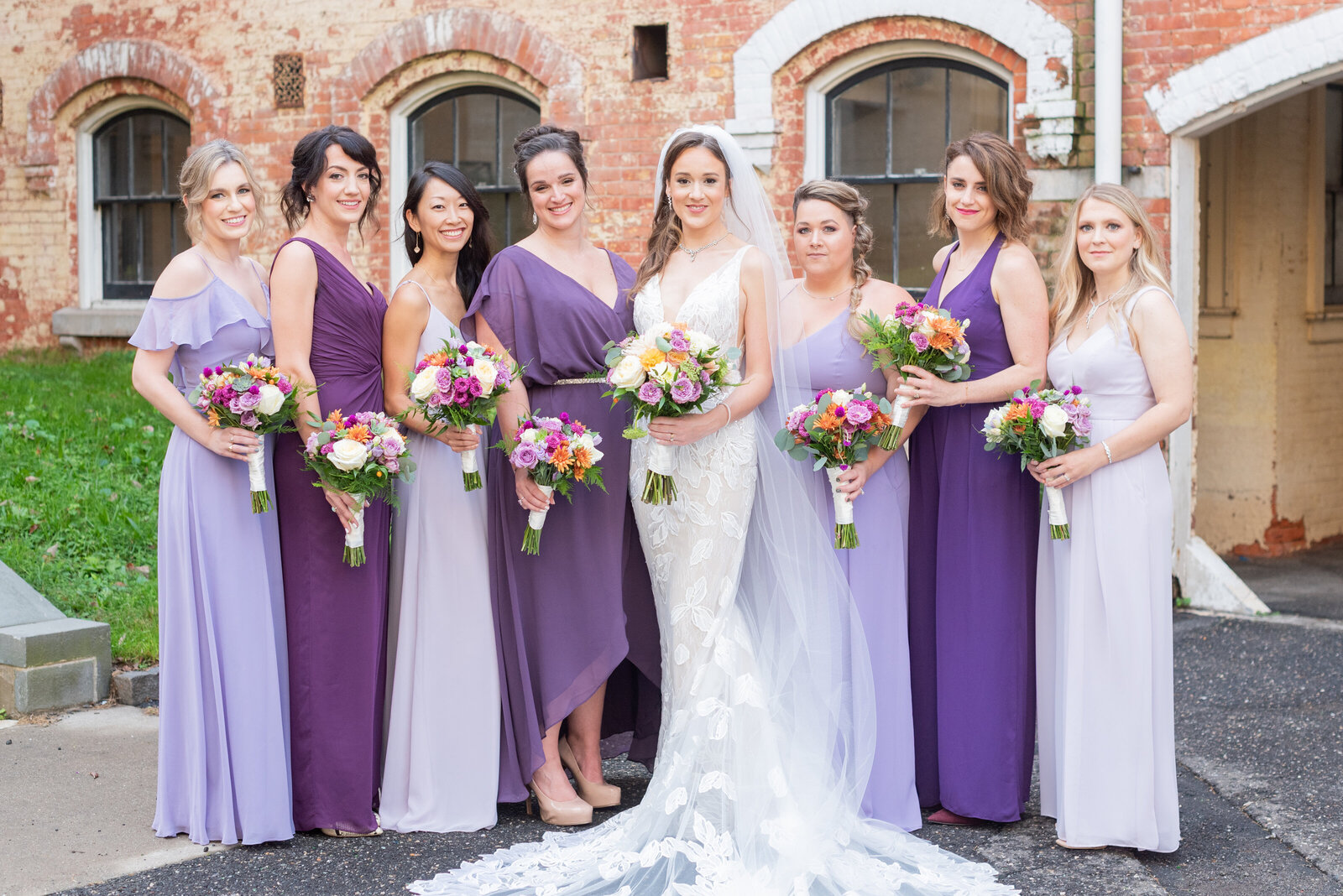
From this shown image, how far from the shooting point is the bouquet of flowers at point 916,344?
4543 mm

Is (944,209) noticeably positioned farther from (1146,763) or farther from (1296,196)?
(1296,196)

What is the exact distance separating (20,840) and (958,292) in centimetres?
371

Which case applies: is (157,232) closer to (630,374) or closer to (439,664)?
(439,664)

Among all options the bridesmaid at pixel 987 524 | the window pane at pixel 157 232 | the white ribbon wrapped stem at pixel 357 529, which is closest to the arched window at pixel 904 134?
the bridesmaid at pixel 987 524

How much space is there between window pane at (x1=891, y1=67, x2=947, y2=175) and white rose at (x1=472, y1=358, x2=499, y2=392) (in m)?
5.25

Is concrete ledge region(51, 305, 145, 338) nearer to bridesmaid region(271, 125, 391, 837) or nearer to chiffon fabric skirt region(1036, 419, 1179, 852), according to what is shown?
bridesmaid region(271, 125, 391, 837)

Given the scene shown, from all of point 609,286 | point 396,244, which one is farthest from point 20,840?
point 396,244

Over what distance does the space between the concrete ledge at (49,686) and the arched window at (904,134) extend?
17.7 ft

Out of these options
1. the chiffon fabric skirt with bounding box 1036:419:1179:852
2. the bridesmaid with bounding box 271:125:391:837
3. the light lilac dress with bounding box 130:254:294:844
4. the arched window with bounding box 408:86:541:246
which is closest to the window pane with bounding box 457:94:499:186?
the arched window with bounding box 408:86:541:246

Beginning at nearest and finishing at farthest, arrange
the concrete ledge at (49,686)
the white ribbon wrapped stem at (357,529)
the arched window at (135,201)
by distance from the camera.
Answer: the white ribbon wrapped stem at (357,529) < the concrete ledge at (49,686) < the arched window at (135,201)

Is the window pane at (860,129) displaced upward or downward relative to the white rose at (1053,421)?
upward

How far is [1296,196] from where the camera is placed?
33.4ft

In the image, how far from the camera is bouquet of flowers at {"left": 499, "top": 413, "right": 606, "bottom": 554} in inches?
176

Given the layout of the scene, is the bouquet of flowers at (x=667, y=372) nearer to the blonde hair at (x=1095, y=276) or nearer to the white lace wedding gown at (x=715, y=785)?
the white lace wedding gown at (x=715, y=785)
